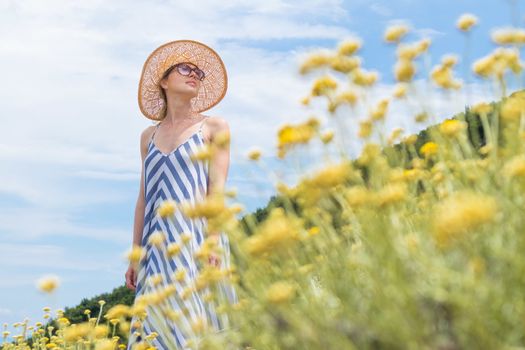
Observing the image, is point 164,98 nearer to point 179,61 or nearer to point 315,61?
point 179,61

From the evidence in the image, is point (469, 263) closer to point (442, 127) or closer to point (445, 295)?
point (445, 295)

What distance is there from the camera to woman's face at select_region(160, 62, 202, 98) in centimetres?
380

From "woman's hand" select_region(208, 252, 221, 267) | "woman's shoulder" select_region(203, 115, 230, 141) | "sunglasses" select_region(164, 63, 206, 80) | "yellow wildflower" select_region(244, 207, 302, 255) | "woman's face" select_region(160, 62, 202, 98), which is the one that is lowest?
"yellow wildflower" select_region(244, 207, 302, 255)

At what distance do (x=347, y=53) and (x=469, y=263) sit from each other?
0.86 meters

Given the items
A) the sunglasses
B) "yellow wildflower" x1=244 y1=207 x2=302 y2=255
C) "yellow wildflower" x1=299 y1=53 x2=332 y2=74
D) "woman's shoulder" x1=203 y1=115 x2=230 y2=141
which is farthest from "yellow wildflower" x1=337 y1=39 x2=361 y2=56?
the sunglasses

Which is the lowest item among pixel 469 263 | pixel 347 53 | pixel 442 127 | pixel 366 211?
pixel 469 263

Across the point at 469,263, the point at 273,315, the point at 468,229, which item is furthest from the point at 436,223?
the point at 273,315

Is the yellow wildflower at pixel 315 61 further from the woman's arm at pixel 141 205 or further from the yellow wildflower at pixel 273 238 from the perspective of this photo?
the woman's arm at pixel 141 205

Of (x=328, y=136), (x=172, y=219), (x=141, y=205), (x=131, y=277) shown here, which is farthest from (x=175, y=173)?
(x=328, y=136)

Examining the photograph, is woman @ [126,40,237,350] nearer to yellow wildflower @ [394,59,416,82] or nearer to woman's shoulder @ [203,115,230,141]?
woman's shoulder @ [203,115,230,141]

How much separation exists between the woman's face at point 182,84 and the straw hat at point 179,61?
11cm

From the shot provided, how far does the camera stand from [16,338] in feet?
15.5

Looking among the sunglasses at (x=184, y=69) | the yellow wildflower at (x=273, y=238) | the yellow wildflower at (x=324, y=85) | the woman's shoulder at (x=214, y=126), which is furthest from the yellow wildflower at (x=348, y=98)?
the sunglasses at (x=184, y=69)

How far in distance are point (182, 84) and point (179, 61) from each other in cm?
23
